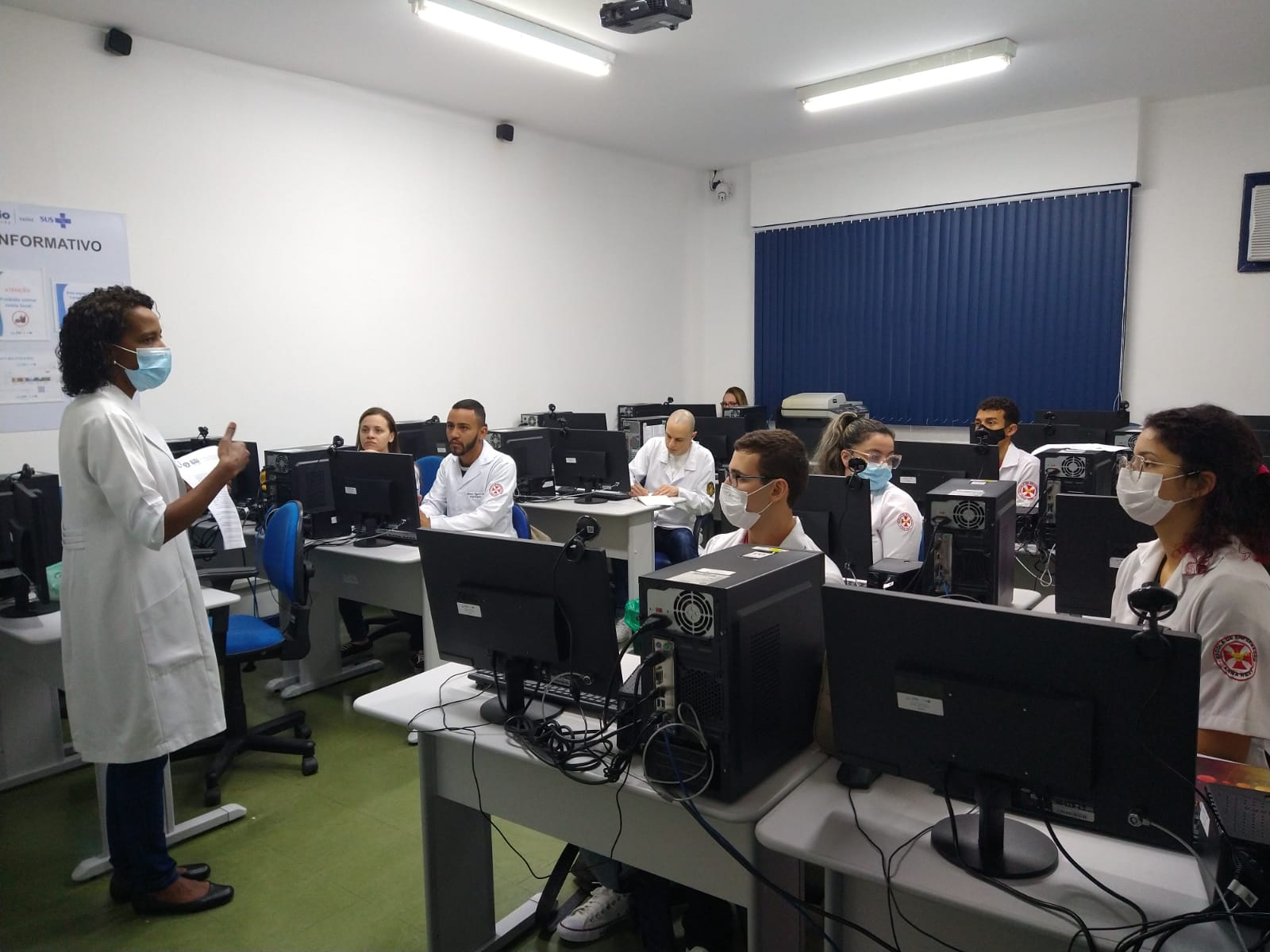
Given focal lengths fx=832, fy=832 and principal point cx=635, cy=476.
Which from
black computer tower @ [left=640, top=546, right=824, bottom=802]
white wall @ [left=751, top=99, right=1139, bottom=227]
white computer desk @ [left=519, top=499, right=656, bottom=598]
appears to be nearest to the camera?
black computer tower @ [left=640, top=546, right=824, bottom=802]

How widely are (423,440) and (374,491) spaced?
4.21ft

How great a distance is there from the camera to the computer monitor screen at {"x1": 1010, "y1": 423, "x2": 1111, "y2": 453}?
4.39 metres

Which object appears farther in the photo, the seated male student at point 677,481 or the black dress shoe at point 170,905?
the seated male student at point 677,481

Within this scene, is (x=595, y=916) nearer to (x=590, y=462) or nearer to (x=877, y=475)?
(x=877, y=475)

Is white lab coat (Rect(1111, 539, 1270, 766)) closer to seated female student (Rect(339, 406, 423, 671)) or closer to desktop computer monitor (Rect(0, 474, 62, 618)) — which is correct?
desktop computer monitor (Rect(0, 474, 62, 618))

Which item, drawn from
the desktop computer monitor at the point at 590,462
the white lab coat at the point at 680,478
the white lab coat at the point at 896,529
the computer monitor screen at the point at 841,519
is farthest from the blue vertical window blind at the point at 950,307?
the computer monitor screen at the point at 841,519

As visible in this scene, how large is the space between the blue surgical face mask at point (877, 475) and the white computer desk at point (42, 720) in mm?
2344

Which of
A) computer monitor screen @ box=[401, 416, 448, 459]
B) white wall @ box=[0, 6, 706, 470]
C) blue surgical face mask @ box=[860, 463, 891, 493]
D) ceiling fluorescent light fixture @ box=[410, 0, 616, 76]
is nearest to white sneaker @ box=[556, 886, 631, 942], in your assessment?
blue surgical face mask @ box=[860, 463, 891, 493]

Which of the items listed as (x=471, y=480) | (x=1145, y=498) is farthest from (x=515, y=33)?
(x=1145, y=498)

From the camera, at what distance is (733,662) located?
1408 mm

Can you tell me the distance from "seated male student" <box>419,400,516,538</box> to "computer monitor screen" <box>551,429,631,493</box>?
67 centimetres

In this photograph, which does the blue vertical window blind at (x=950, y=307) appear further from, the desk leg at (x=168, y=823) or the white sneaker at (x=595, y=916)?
the desk leg at (x=168, y=823)

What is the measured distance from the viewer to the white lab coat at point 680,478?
473 cm

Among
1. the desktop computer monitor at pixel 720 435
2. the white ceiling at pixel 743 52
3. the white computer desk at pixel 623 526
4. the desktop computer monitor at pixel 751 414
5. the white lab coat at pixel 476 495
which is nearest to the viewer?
the white lab coat at pixel 476 495
